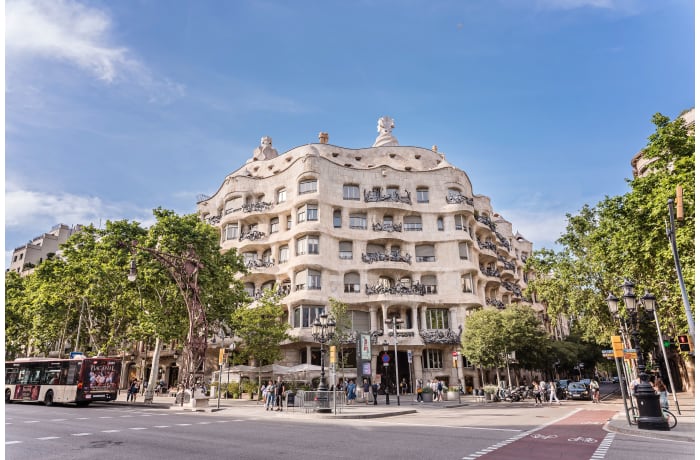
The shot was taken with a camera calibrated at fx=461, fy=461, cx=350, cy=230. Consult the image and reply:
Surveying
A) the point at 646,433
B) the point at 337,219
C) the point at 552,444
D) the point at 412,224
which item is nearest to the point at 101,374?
the point at 337,219

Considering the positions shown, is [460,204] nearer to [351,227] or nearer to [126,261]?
[351,227]

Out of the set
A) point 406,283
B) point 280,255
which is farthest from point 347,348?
point 280,255

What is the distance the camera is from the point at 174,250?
28891 mm

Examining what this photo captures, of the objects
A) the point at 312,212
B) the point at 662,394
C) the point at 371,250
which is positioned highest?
the point at 312,212

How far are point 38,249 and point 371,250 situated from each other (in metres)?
64.5

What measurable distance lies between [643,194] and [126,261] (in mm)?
29955

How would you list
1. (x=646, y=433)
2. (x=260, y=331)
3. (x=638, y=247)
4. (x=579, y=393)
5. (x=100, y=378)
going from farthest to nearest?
(x=579, y=393)
(x=260, y=331)
(x=100, y=378)
(x=638, y=247)
(x=646, y=433)

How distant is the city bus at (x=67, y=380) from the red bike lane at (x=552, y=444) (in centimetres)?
2254

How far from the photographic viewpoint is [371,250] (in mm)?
43000

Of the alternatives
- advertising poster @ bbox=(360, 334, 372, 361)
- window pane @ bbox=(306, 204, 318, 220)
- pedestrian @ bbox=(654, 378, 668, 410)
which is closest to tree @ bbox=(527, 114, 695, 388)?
pedestrian @ bbox=(654, 378, 668, 410)

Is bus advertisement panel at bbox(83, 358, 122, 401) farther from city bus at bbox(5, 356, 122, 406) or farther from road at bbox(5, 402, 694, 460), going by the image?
road at bbox(5, 402, 694, 460)

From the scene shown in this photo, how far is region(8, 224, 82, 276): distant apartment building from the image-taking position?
7588 centimetres

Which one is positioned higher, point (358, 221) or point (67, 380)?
point (358, 221)

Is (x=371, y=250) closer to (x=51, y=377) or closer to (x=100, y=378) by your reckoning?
(x=100, y=378)
